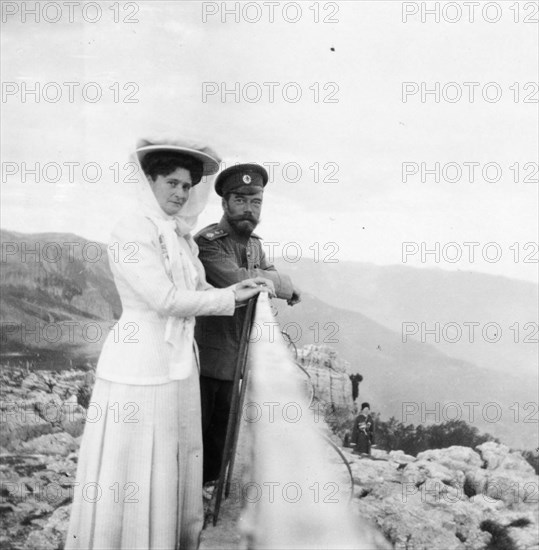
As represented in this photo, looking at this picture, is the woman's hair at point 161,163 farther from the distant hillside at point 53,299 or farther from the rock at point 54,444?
the rock at point 54,444

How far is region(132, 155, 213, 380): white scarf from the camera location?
2.19m

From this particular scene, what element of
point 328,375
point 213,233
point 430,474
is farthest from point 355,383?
point 213,233

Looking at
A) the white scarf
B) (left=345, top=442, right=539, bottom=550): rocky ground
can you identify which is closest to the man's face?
the white scarf

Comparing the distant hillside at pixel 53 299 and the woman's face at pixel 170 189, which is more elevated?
the woman's face at pixel 170 189

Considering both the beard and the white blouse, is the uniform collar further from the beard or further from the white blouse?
the white blouse

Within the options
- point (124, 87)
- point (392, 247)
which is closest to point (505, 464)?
point (392, 247)

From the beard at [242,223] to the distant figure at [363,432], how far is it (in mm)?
1417

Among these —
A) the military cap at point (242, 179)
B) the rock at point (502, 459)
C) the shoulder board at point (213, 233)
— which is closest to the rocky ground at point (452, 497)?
the rock at point (502, 459)

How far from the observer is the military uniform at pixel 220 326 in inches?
103

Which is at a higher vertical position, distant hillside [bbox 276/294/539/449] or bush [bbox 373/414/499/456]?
distant hillside [bbox 276/294/539/449]

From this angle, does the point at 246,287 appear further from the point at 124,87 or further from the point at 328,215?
the point at 124,87

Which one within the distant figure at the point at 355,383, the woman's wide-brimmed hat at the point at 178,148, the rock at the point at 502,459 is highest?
the woman's wide-brimmed hat at the point at 178,148

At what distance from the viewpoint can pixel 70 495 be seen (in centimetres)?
299

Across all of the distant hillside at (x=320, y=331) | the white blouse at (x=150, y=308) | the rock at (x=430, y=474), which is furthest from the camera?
the rock at (x=430, y=474)
